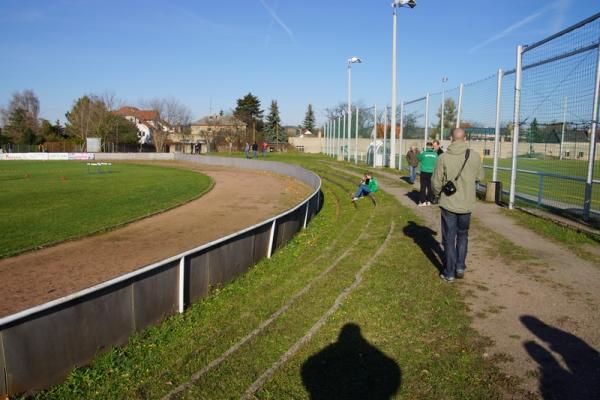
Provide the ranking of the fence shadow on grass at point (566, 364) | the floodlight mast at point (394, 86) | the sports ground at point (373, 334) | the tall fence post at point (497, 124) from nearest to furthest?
the fence shadow on grass at point (566, 364), the sports ground at point (373, 334), the tall fence post at point (497, 124), the floodlight mast at point (394, 86)

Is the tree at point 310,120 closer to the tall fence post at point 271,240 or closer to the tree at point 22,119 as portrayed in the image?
the tree at point 22,119

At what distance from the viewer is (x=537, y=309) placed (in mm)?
5363

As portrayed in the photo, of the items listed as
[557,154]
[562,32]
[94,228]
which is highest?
[562,32]

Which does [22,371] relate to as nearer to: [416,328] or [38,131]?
[416,328]

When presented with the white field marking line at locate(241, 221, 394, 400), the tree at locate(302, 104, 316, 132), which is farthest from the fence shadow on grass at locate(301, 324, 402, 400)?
the tree at locate(302, 104, 316, 132)

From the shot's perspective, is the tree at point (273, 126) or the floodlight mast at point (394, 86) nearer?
the floodlight mast at point (394, 86)

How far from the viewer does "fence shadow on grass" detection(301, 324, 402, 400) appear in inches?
A: 159

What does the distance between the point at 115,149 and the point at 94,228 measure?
7280 cm

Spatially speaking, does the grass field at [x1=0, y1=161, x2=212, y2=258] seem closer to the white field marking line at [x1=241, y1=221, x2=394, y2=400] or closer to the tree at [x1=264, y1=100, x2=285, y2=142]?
the white field marking line at [x1=241, y1=221, x2=394, y2=400]

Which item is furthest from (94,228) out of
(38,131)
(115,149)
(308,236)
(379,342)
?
(38,131)

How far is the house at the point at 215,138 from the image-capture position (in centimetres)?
8519

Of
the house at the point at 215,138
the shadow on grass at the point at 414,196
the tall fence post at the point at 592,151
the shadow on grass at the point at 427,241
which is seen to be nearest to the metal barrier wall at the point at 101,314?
the shadow on grass at the point at 427,241

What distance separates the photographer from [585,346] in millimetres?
4398

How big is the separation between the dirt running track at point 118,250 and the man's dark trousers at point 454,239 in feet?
20.2
